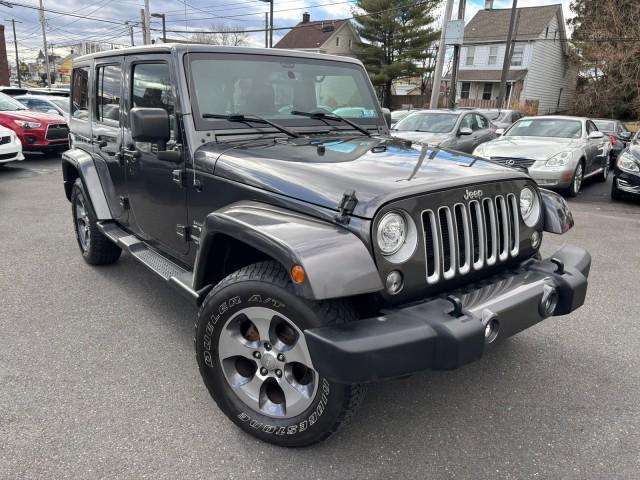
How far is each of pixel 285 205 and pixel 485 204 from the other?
1.02m

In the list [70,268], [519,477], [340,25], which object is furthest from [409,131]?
[340,25]

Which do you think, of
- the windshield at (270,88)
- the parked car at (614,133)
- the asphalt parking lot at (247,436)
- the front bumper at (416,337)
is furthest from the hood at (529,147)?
the front bumper at (416,337)

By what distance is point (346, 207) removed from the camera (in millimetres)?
2129

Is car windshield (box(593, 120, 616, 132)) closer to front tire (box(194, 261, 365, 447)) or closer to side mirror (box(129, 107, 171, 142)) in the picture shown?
side mirror (box(129, 107, 171, 142))

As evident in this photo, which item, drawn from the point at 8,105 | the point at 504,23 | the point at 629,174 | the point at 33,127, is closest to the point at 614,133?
the point at 629,174

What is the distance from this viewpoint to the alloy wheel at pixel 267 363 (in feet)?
7.39

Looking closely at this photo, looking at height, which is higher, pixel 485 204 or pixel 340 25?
pixel 340 25

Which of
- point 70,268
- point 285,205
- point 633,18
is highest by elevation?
point 633,18

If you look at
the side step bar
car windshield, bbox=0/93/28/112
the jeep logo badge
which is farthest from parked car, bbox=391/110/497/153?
car windshield, bbox=0/93/28/112

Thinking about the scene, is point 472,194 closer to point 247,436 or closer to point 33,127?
point 247,436

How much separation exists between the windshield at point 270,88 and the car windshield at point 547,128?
7138mm

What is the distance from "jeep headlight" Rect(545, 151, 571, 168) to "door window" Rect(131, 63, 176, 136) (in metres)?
7.13

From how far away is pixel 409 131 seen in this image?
10391mm

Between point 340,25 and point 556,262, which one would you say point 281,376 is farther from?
point 340,25
